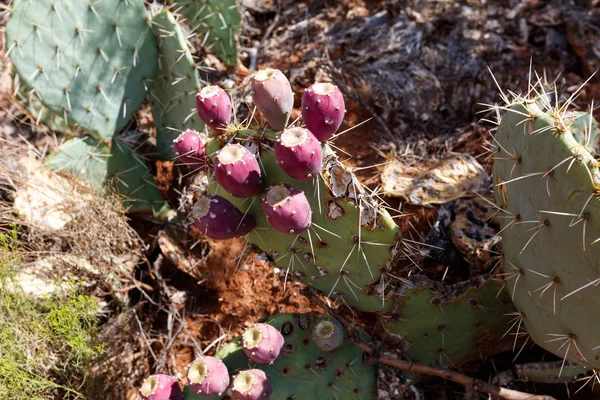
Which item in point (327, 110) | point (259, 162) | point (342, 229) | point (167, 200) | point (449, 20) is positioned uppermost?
point (327, 110)

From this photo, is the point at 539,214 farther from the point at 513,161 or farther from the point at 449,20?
the point at 449,20

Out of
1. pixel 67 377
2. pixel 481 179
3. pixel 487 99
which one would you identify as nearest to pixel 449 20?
pixel 487 99

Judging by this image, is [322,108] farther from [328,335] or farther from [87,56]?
[87,56]

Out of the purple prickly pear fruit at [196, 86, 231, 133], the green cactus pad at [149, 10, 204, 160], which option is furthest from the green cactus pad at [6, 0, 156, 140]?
the purple prickly pear fruit at [196, 86, 231, 133]

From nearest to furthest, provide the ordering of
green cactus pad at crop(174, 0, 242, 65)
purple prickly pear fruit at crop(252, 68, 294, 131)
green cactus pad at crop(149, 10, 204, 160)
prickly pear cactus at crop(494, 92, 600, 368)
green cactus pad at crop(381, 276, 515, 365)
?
1. prickly pear cactus at crop(494, 92, 600, 368)
2. purple prickly pear fruit at crop(252, 68, 294, 131)
3. green cactus pad at crop(381, 276, 515, 365)
4. green cactus pad at crop(149, 10, 204, 160)
5. green cactus pad at crop(174, 0, 242, 65)

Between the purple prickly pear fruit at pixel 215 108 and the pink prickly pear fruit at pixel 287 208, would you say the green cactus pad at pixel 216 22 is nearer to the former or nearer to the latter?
the purple prickly pear fruit at pixel 215 108

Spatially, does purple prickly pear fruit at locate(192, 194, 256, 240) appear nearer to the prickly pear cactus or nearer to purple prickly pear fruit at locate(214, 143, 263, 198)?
purple prickly pear fruit at locate(214, 143, 263, 198)
